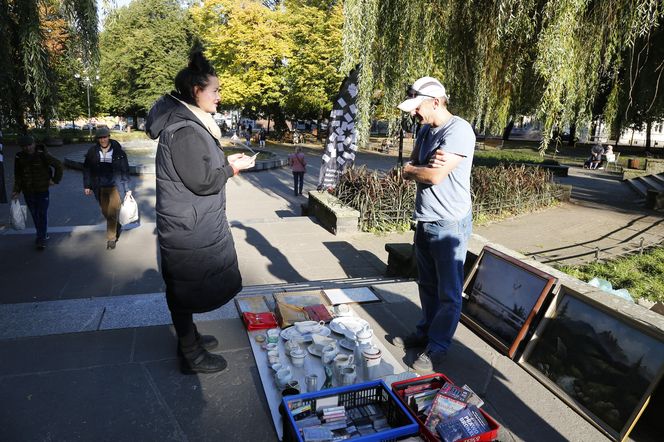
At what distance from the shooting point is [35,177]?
6809 mm

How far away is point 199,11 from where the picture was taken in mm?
32250

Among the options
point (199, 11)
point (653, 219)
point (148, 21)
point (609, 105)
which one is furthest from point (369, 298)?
point (148, 21)

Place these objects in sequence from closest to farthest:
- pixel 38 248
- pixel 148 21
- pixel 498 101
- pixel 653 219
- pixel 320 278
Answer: pixel 320 278 → pixel 38 248 → pixel 498 101 → pixel 653 219 → pixel 148 21

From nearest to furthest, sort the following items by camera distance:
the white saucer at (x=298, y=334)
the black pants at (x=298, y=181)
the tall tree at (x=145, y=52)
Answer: the white saucer at (x=298, y=334), the black pants at (x=298, y=181), the tall tree at (x=145, y=52)

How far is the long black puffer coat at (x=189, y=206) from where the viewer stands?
8.43 ft

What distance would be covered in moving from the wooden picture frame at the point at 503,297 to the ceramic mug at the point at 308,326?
1343mm

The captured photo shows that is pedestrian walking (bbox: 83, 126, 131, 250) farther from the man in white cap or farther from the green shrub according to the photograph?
the man in white cap

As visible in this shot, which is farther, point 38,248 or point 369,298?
point 38,248

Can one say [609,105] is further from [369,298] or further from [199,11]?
[199,11]

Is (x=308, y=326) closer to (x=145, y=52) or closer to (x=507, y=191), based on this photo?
(x=507, y=191)

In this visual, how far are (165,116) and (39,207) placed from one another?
5.65 m

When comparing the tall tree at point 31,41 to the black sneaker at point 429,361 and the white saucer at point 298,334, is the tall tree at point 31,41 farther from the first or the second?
the black sneaker at point 429,361

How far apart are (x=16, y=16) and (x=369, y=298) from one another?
18.6 feet

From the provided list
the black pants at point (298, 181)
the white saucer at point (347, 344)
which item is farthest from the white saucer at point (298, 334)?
the black pants at point (298, 181)
